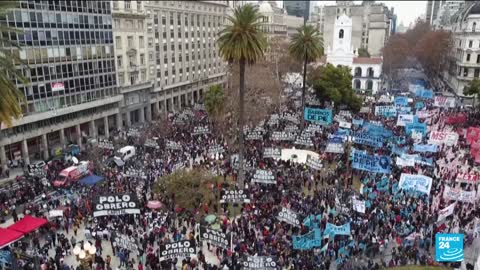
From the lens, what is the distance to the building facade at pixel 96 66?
4622 centimetres

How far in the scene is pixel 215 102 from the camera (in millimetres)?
57938

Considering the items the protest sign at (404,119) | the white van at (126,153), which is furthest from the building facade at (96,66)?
the protest sign at (404,119)

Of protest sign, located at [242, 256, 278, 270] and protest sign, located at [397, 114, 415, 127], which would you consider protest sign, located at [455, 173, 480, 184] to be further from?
protest sign, located at [242, 256, 278, 270]

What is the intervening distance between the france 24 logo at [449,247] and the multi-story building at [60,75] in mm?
38933

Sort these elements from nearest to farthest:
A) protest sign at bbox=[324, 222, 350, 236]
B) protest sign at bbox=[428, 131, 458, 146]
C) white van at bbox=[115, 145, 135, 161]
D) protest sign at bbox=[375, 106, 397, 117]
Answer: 1. protest sign at bbox=[324, 222, 350, 236]
2. protest sign at bbox=[428, 131, 458, 146]
3. white van at bbox=[115, 145, 135, 161]
4. protest sign at bbox=[375, 106, 397, 117]

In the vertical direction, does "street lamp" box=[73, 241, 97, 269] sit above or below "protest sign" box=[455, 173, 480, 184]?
above

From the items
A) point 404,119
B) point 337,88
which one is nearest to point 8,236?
point 404,119

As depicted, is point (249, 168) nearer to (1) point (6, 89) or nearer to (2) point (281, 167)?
(2) point (281, 167)

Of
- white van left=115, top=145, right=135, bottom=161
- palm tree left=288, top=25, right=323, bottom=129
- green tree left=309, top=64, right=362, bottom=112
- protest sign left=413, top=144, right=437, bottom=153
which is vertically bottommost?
white van left=115, top=145, right=135, bottom=161

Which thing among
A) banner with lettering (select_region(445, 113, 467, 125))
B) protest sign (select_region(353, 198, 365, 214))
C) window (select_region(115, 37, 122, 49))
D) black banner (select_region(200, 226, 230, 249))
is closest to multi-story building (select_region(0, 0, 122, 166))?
window (select_region(115, 37, 122, 49))

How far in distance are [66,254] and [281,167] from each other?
2067 centimetres

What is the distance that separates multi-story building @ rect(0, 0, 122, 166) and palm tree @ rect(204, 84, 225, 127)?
13829 millimetres

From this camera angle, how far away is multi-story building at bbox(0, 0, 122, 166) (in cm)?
4519

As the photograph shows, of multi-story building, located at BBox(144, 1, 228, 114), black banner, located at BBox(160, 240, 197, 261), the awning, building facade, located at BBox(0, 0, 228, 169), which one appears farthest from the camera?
multi-story building, located at BBox(144, 1, 228, 114)
